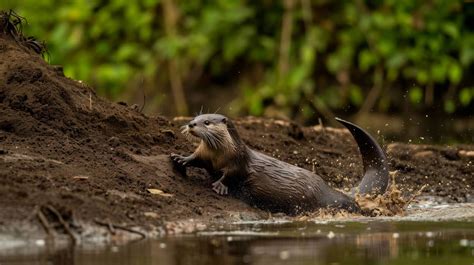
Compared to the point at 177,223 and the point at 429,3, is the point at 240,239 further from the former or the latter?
the point at 429,3

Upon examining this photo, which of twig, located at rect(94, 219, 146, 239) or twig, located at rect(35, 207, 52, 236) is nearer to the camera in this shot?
twig, located at rect(35, 207, 52, 236)

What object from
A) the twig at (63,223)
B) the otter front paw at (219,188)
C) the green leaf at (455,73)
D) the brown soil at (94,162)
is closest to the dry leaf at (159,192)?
the brown soil at (94,162)

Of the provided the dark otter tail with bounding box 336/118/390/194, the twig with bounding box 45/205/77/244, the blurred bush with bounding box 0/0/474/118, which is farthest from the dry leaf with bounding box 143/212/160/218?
the blurred bush with bounding box 0/0/474/118

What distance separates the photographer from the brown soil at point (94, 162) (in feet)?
23.5

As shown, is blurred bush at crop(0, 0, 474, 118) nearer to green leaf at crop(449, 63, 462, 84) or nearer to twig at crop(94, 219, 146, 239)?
green leaf at crop(449, 63, 462, 84)

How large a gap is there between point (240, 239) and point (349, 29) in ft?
30.4

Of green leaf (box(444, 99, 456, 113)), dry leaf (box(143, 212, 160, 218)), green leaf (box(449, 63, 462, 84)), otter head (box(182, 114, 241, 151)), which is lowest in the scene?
dry leaf (box(143, 212, 160, 218))

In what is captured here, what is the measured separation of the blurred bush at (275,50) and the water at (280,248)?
7.78 metres

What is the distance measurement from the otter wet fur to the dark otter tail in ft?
1.19

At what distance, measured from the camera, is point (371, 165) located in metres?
8.91


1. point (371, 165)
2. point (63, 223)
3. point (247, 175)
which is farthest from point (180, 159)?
point (63, 223)

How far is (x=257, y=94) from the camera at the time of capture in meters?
15.7

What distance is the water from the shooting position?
6.04 m

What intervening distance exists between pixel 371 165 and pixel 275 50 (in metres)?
7.19
